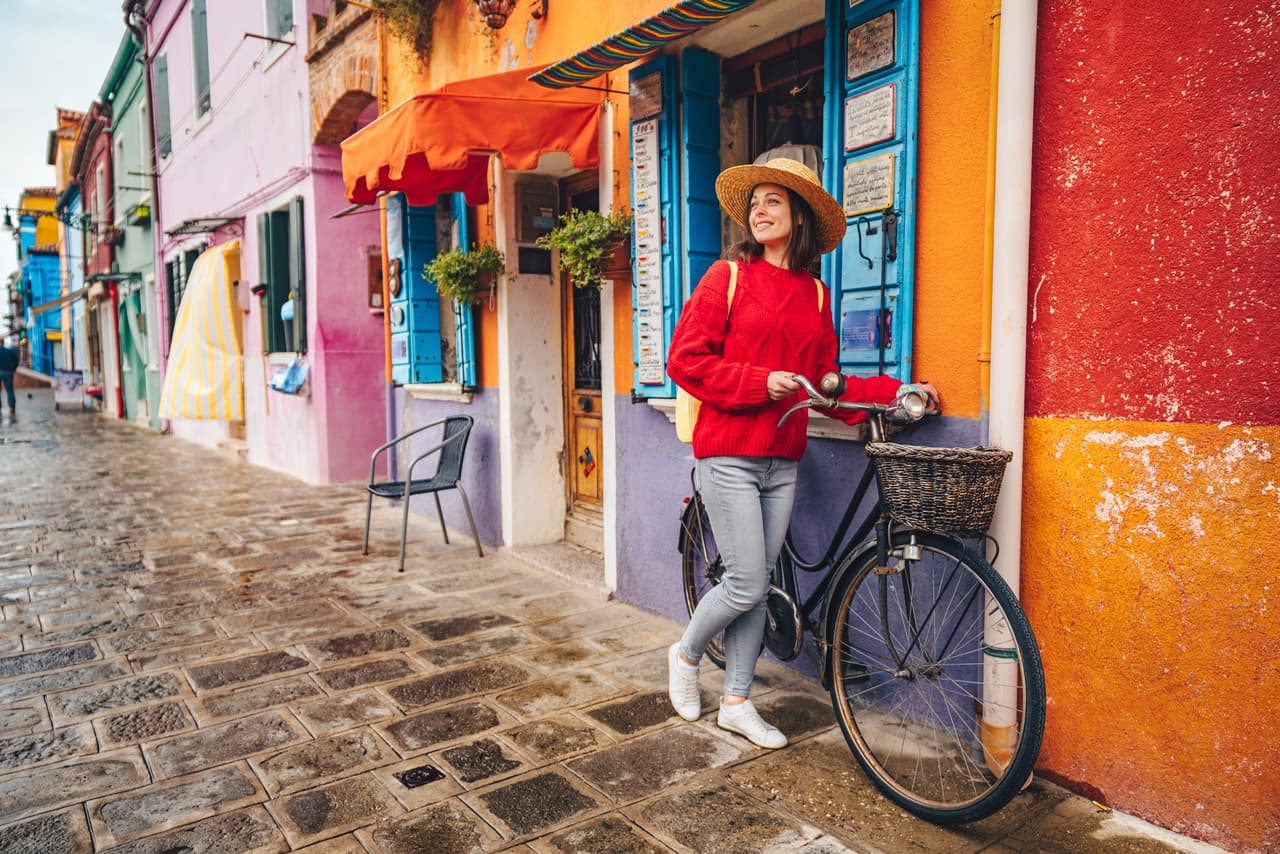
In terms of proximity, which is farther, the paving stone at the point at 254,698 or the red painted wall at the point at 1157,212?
the paving stone at the point at 254,698

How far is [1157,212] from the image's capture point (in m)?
2.47

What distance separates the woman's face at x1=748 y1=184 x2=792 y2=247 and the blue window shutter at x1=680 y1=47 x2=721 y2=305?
3.86 ft

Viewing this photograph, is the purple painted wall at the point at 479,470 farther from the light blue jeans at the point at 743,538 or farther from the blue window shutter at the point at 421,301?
the light blue jeans at the point at 743,538

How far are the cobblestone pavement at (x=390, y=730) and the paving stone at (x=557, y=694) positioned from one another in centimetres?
1

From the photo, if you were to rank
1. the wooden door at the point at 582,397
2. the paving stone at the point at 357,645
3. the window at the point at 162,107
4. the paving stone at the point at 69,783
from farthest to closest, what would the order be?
1. the window at the point at 162,107
2. the wooden door at the point at 582,397
3. the paving stone at the point at 357,645
4. the paving stone at the point at 69,783

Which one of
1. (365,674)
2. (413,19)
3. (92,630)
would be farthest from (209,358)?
(365,674)

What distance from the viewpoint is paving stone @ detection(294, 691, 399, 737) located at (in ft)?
11.1

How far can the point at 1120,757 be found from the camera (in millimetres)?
2637

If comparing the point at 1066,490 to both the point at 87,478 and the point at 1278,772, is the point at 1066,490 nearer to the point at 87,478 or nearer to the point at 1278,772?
the point at 1278,772

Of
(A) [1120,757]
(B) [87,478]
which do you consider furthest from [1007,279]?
(B) [87,478]

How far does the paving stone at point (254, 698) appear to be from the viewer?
3.52 meters

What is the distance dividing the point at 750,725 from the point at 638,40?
9.13ft

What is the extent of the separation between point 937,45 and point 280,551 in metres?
5.30

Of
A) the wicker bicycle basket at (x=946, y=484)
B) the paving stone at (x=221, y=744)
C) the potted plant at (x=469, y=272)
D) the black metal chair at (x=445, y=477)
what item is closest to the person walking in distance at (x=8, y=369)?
the black metal chair at (x=445, y=477)
